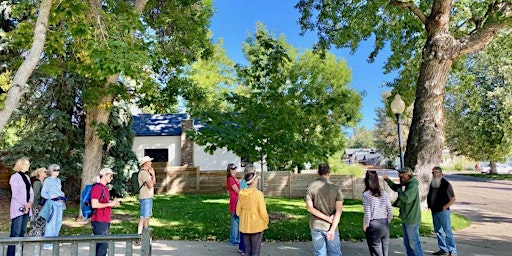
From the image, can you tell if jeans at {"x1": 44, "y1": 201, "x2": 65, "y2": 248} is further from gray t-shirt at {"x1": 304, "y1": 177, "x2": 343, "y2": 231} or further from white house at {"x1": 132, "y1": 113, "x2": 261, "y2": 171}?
white house at {"x1": 132, "y1": 113, "x2": 261, "y2": 171}

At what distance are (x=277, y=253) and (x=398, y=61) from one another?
11978 millimetres

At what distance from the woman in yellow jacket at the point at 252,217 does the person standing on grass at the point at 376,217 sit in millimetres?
1607

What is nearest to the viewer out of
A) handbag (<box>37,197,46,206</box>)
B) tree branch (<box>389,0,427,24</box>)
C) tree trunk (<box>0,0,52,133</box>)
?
tree trunk (<box>0,0,52,133</box>)

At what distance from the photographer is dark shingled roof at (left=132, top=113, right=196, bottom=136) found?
25.0 meters

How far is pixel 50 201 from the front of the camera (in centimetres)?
716

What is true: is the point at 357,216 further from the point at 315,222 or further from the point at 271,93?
the point at 315,222

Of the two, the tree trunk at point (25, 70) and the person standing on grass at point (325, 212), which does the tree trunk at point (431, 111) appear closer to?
the person standing on grass at point (325, 212)

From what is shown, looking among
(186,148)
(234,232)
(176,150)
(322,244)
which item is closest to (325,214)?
(322,244)

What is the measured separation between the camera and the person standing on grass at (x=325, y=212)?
208 inches

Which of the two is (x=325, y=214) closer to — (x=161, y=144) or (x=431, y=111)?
(x=431, y=111)

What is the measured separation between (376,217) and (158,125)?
22345 mm

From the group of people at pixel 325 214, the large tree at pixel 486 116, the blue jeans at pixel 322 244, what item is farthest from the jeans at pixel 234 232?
the large tree at pixel 486 116

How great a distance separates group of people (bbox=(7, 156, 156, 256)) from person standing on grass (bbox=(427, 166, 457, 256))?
235 inches

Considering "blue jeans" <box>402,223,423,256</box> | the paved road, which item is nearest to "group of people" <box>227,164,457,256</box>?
"blue jeans" <box>402,223,423,256</box>
